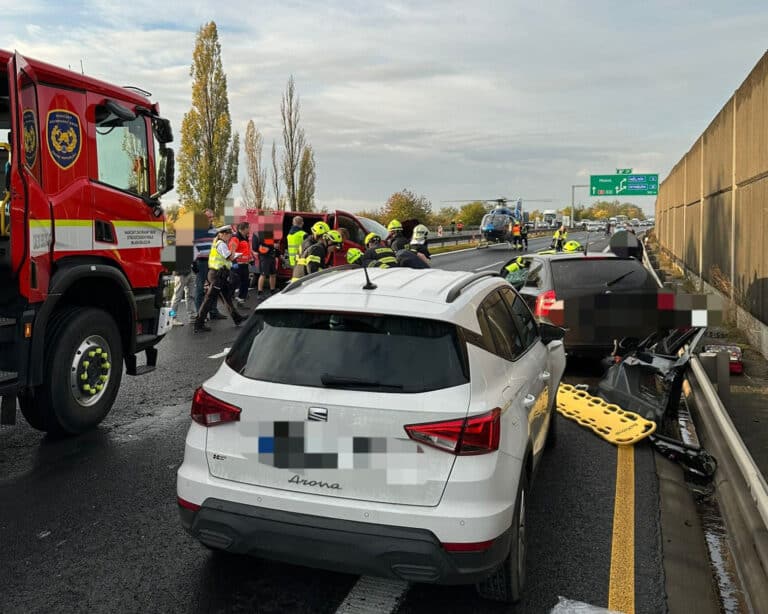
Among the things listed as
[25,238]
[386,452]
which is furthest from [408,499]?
[25,238]

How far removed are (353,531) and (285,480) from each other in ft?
1.22

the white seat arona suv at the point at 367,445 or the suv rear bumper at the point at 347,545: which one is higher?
the white seat arona suv at the point at 367,445

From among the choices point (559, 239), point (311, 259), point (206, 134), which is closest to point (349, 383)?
point (311, 259)

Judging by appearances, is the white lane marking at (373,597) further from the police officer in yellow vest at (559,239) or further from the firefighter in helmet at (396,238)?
the police officer in yellow vest at (559,239)

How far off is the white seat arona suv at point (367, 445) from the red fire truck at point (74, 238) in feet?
8.34

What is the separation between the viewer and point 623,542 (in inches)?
156

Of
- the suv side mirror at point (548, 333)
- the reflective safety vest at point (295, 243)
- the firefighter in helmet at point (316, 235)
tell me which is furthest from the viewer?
the reflective safety vest at point (295, 243)

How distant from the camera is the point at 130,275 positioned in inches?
251

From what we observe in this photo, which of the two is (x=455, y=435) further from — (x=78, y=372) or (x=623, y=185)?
(x=623, y=185)

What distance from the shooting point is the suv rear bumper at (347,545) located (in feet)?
9.23

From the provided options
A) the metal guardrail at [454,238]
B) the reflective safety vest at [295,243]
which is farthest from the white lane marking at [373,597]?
the metal guardrail at [454,238]

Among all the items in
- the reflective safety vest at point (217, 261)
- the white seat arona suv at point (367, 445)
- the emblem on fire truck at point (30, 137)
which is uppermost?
the emblem on fire truck at point (30, 137)

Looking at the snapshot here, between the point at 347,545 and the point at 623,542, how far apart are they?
6.24ft

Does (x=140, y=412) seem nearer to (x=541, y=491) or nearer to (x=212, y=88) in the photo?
(x=541, y=491)
